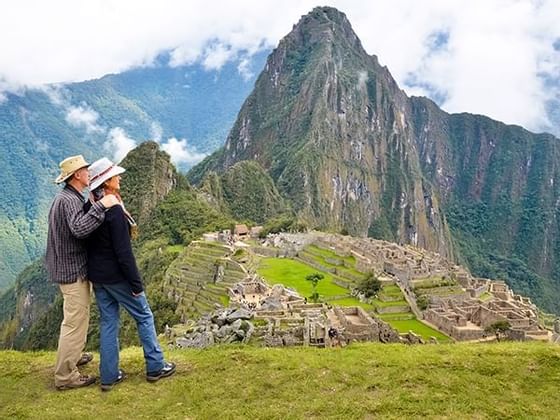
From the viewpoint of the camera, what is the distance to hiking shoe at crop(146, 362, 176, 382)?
701 cm

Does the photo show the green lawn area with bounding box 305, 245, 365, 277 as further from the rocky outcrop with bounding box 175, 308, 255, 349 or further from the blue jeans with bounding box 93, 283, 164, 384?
the blue jeans with bounding box 93, 283, 164, 384

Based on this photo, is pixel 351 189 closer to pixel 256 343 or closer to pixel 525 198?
pixel 525 198

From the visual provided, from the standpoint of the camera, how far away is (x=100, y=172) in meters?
6.84

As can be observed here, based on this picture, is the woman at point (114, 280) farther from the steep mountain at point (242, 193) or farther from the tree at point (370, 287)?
the steep mountain at point (242, 193)

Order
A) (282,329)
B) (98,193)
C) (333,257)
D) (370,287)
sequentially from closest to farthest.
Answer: (98,193)
(282,329)
(370,287)
(333,257)

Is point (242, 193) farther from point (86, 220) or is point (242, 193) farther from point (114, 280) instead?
point (86, 220)

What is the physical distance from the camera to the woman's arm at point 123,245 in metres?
6.58

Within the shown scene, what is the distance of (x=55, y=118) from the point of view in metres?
126

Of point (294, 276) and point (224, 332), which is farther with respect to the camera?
point (294, 276)

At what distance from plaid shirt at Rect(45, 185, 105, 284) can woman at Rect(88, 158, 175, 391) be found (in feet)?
0.41

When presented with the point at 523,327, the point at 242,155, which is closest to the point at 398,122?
the point at 242,155

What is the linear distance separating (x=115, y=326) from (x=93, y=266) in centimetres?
83

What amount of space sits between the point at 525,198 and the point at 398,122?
6742 centimetres

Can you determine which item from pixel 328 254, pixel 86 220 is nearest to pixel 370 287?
pixel 328 254
